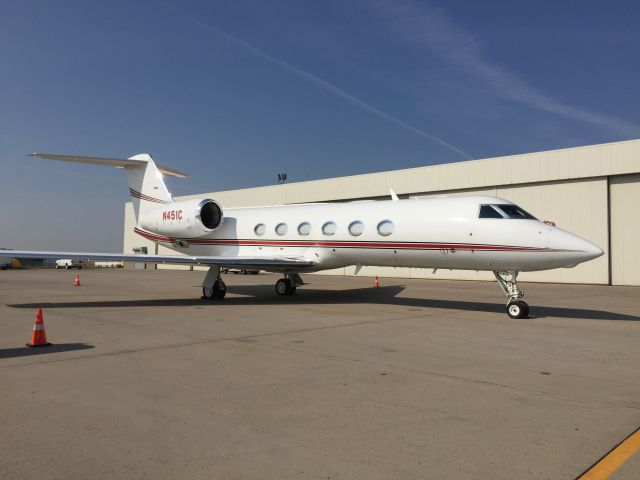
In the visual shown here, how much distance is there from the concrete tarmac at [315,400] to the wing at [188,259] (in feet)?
9.24

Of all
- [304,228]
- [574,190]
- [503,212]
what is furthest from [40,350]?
[574,190]

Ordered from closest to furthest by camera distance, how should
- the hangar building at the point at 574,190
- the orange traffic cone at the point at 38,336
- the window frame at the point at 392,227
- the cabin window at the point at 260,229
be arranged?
the orange traffic cone at the point at 38,336 < the window frame at the point at 392,227 < the cabin window at the point at 260,229 < the hangar building at the point at 574,190

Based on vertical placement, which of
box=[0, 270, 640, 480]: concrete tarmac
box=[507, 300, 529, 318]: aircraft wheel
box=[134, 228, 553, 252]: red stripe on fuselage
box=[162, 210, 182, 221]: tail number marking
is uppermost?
box=[162, 210, 182, 221]: tail number marking

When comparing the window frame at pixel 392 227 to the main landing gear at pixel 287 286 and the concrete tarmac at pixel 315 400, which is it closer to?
the concrete tarmac at pixel 315 400

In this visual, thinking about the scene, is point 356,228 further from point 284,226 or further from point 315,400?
point 315,400

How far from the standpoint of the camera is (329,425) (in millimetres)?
4137

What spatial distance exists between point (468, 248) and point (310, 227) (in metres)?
4.98

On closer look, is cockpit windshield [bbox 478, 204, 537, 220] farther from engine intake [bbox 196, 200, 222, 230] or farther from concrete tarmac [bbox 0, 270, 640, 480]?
engine intake [bbox 196, 200, 222, 230]

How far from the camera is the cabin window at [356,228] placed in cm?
1370

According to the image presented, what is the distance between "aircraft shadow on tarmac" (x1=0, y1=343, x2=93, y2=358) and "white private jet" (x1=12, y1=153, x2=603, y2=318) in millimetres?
5229

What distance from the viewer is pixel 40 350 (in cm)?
720

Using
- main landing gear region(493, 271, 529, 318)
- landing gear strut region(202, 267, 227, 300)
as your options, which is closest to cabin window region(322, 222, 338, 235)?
landing gear strut region(202, 267, 227, 300)

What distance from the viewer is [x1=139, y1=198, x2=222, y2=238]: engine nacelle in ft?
53.9

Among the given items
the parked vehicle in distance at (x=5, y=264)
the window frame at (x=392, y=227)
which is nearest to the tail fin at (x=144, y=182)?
the window frame at (x=392, y=227)
